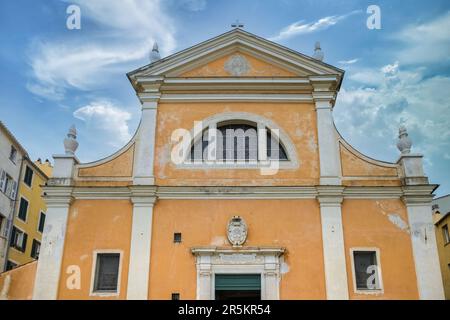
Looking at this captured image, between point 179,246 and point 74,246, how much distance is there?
275 cm

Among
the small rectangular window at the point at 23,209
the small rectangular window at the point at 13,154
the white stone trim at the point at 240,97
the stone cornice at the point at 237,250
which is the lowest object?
the stone cornice at the point at 237,250

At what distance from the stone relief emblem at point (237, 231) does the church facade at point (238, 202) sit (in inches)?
1.1

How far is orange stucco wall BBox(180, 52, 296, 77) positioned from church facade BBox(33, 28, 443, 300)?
1.7 inches

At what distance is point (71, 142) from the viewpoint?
14.0 m

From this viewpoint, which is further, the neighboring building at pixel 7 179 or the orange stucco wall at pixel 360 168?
the neighboring building at pixel 7 179

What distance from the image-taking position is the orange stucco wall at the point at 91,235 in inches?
490

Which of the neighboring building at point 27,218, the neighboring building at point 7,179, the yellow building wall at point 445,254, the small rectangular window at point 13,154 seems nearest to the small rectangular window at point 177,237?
the neighboring building at point 7,179

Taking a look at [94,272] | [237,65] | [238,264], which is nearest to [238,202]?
[238,264]

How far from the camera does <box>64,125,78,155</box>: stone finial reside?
45.6ft

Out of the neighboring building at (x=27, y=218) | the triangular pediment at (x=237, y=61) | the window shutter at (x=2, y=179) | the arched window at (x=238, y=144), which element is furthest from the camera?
the neighboring building at (x=27, y=218)

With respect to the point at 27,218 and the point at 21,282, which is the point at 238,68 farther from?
the point at 27,218

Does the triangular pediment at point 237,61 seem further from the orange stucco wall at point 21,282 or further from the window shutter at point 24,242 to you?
the window shutter at point 24,242

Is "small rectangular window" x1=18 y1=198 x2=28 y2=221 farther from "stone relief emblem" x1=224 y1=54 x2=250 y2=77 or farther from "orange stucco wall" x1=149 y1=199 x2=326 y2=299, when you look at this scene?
"stone relief emblem" x1=224 y1=54 x2=250 y2=77
